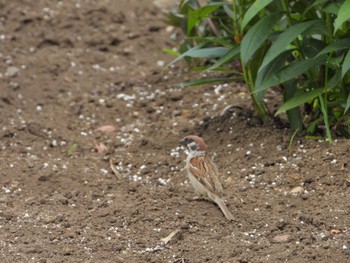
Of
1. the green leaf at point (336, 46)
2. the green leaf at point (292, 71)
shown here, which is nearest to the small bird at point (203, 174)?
the green leaf at point (292, 71)

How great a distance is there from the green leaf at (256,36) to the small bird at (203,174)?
0.82 m

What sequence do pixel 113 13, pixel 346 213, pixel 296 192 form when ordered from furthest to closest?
1. pixel 113 13
2. pixel 296 192
3. pixel 346 213

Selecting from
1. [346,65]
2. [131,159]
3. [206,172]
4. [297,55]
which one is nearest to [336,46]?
[346,65]

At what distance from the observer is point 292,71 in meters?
6.50

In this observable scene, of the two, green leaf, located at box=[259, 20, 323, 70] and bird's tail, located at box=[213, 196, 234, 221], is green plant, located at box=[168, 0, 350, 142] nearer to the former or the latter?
green leaf, located at box=[259, 20, 323, 70]

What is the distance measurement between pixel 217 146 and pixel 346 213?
1686mm

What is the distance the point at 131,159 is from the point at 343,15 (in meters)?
2.68

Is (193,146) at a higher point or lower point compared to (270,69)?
lower

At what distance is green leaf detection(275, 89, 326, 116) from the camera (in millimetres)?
6570

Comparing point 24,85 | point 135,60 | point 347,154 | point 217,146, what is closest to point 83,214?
point 217,146

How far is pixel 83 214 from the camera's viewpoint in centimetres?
652

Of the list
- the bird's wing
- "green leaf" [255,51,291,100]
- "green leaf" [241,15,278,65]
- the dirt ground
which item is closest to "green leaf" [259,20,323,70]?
"green leaf" [241,15,278,65]

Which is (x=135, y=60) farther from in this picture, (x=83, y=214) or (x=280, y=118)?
(x=83, y=214)

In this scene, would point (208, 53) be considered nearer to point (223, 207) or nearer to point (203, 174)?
point (203, 174)
